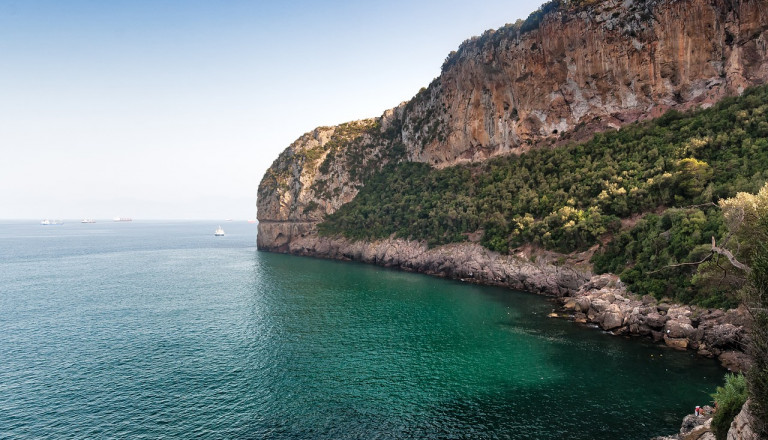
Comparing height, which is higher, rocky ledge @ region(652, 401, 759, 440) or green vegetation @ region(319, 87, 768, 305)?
green vegetation @ region(319, 87, 768, 305)

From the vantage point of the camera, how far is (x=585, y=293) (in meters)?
47.5

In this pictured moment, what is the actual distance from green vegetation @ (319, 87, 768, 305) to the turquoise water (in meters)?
11.0

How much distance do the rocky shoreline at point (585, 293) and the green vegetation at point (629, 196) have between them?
2.07 m

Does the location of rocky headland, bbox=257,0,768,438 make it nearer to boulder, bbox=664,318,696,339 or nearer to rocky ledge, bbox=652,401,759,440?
boulder, bbox=664,318,696,339

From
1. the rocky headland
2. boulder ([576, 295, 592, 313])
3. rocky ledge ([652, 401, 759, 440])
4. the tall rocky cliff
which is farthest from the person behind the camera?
the tall rocky cliff

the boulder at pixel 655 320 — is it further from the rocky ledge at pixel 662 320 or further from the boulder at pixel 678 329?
the boulder at pixel 678 329

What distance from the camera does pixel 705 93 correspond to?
2378 inches

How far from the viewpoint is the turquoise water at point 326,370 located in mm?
22969

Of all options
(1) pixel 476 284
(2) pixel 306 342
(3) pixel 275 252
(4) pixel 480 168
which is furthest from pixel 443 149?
(2) pixel 306 342

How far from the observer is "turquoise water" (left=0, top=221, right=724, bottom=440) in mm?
22969

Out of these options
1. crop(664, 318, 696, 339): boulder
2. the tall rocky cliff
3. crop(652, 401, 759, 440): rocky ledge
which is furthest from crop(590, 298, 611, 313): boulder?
the tall rocky cliff

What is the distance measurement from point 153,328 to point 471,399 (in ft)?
117

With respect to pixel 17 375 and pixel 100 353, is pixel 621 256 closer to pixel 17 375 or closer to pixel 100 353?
pixel 100 353

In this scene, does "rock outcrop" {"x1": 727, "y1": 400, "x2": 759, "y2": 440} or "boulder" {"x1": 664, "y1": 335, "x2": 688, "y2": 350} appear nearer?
"rock outcrop" {"x1": 727, "y1": 400, "x2": 759, "y2": 440}
